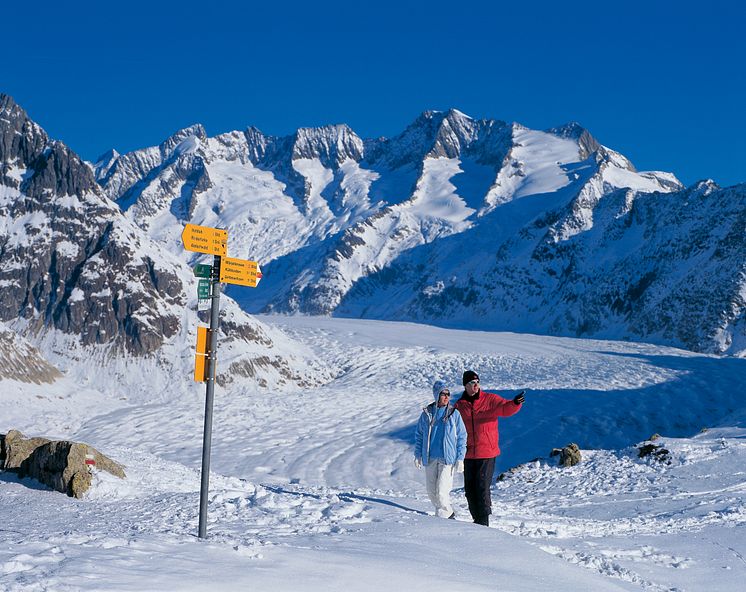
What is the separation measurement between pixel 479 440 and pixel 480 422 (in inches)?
9.7

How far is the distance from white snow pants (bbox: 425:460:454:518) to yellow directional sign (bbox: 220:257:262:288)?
3.61 metres

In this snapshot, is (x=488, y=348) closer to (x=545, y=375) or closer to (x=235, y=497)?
(x=545, y=375)

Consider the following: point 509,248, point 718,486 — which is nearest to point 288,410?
point 718,486

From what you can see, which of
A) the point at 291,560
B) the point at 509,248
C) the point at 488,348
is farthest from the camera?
the point at 509,248

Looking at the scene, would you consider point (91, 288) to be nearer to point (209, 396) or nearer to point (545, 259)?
point (209, 396)

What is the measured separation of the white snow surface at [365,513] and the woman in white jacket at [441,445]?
44 centimetres

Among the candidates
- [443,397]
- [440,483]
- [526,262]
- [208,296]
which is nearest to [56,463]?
[208,296]

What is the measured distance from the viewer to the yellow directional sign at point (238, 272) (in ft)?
28.8

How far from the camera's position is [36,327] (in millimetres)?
54844

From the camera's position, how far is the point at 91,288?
56.1m

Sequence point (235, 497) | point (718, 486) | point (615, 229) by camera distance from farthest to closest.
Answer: point (615, 229), point (718, 486), point (235, 497)

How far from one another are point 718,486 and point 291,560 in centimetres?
1096

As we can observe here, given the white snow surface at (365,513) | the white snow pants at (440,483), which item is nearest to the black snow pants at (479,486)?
the white snow pants at (440,483)

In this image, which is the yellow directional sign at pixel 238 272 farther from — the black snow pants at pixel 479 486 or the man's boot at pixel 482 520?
the man's boot at pixel 482 520
